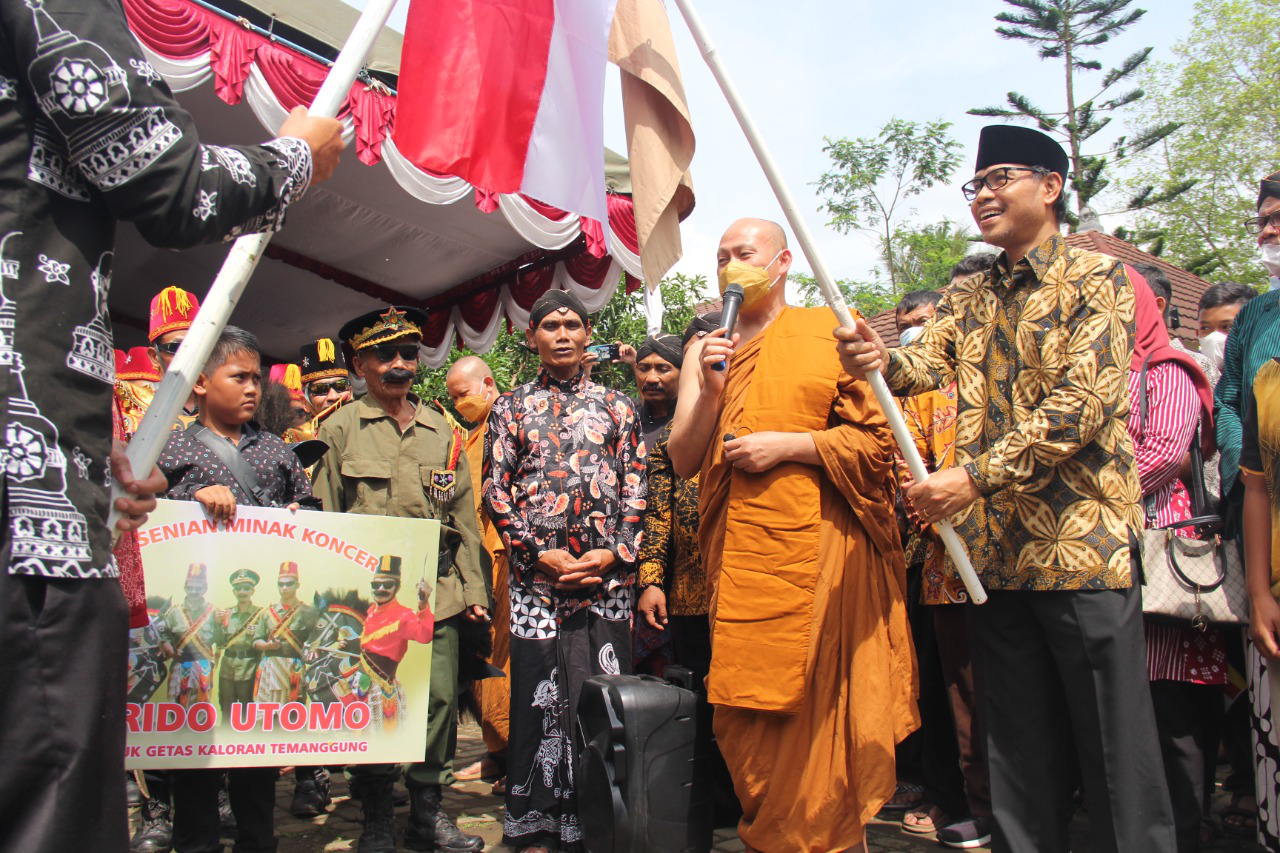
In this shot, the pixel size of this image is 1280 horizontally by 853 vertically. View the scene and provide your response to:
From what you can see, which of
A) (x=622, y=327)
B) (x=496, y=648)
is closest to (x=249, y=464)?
(x=496, y=648)

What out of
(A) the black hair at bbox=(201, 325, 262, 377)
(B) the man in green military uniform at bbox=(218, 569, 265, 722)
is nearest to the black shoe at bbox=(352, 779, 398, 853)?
(B) the man in green military uniform at bbox=(218, 569, 265, 722)

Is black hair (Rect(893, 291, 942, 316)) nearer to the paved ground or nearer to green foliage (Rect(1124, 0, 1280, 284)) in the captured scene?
the paved ground

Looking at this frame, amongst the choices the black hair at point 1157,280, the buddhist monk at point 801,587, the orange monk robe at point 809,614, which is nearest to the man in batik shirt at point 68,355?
the buddhist monk at point 801,587

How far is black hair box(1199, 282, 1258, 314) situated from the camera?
5.13m

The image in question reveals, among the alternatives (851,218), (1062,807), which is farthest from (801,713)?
(851,218)

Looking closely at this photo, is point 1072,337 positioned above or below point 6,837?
above

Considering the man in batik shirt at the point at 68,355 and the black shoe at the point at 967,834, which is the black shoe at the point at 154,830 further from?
the black shoe at the point at 967,834

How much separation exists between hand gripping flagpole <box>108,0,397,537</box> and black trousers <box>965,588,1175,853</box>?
2.05 meters

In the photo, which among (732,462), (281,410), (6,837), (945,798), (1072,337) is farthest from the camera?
(281,410)

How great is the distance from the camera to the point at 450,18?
8.70 feet

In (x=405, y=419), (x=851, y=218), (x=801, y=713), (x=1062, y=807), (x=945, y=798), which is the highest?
(x=851, y=218)

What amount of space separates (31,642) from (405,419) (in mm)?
2619

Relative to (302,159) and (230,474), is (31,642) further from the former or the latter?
(230,474)

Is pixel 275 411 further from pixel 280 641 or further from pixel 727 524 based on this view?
pixel 727 524
